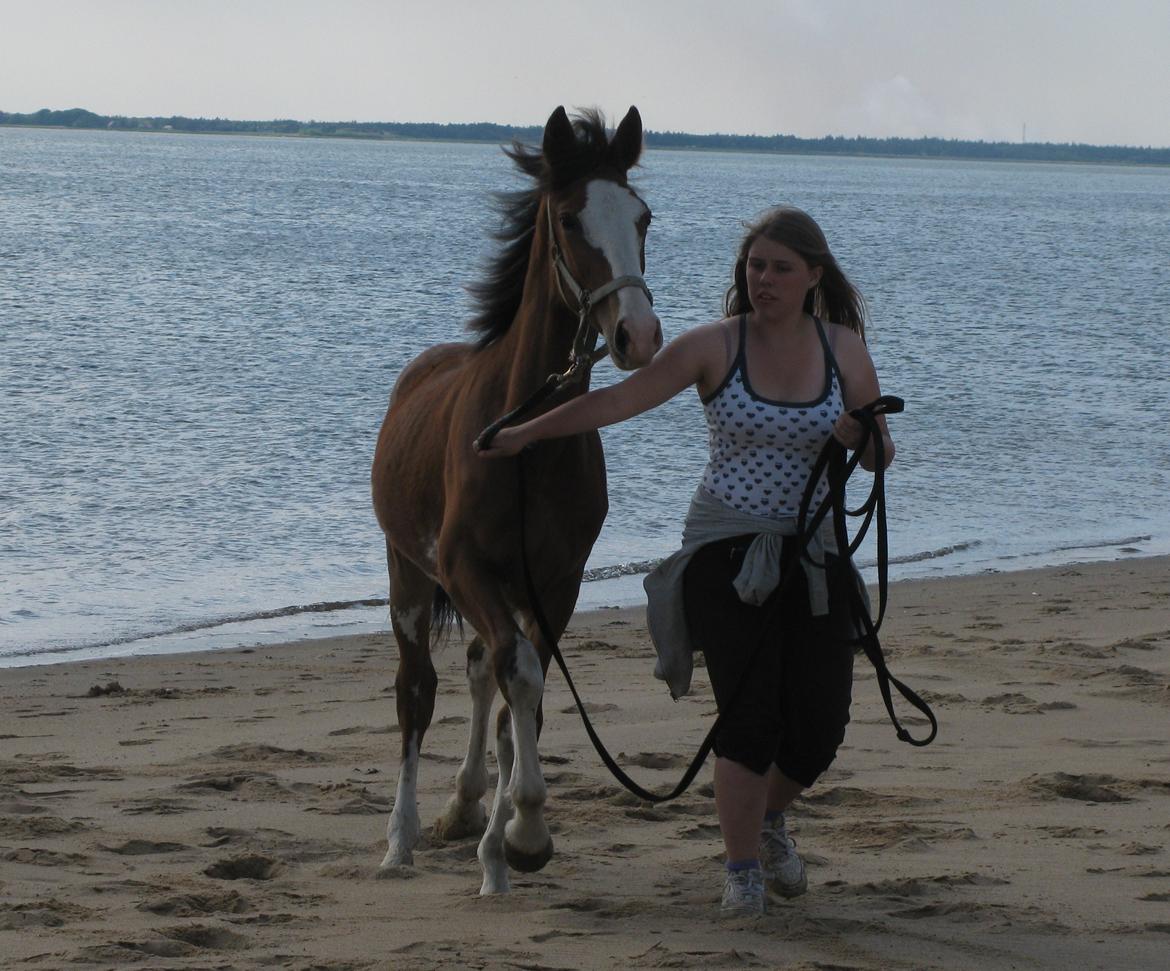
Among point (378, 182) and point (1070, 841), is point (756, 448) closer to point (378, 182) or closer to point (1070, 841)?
point (1070, 841)

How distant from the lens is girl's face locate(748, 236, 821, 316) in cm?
413

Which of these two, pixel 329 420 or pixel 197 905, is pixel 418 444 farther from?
pixel 329 420

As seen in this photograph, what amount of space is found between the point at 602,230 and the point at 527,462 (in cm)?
76

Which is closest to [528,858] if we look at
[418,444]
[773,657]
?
[773,657]

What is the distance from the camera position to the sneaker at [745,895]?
424cm

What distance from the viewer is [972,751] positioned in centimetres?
626

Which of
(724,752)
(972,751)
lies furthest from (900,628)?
(724,752)

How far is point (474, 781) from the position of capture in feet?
17.9

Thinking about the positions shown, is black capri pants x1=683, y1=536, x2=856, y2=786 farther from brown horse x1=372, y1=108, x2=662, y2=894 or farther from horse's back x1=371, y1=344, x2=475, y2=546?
horse's back x1=371, y1=344, x2=475, y2=546

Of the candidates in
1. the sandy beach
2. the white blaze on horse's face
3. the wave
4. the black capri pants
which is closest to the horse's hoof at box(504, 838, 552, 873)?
the sandy beach

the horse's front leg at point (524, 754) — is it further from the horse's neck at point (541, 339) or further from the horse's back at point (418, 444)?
the horse's back at point (418, 444)

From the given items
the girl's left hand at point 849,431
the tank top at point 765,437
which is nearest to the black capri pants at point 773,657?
the tank top at point 765,437

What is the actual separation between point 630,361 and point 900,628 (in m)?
5.58

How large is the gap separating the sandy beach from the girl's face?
5.45 feet
